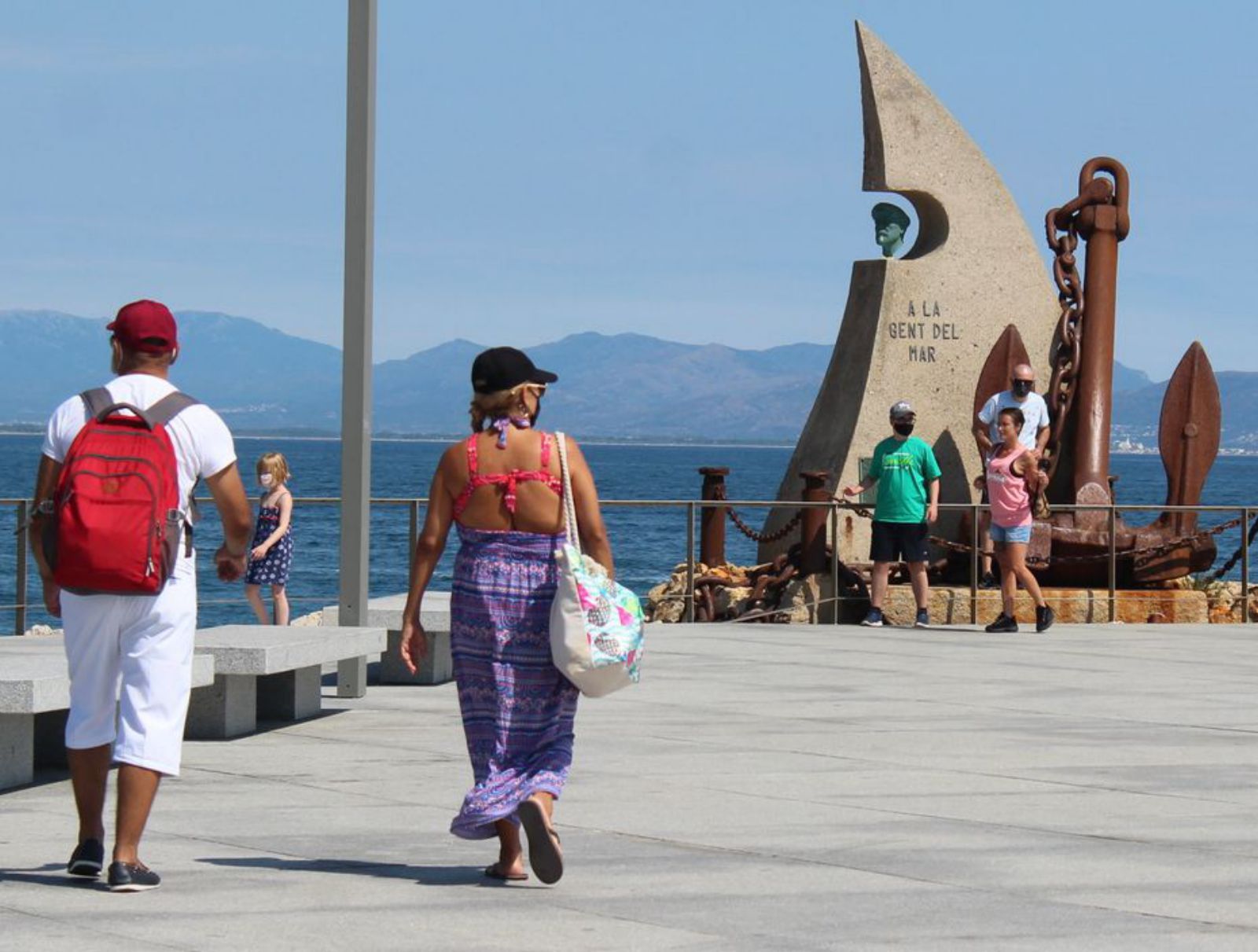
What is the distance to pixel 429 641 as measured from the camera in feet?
38.1

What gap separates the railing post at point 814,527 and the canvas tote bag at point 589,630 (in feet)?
40.9

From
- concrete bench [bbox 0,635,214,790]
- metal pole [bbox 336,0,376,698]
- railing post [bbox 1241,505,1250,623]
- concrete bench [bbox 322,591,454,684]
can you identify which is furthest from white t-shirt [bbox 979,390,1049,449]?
concrete bench [bbox 0,635,214,790]

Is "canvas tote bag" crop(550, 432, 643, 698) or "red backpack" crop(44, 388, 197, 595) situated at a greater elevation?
"red backpack" crop(44, 388, 197, 595)

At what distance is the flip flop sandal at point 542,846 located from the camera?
589cm

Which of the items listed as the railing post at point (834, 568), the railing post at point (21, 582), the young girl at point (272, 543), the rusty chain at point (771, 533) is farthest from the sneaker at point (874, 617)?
the railing post at point (21, 582)

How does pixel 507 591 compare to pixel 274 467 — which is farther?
pixel 274 467

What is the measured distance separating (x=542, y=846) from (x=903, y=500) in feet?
33.0

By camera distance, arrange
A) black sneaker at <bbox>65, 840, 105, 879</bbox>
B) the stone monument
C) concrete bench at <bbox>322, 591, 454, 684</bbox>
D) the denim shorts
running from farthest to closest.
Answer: the stone monument
the denim shorts
concrete bench at <bbox>322, 591, 454, 684</bbox>
black sneaker at <bbox>65, 840, 105, 879</bbox>

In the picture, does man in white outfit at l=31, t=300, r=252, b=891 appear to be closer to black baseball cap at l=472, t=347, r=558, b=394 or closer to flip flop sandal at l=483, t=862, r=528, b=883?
black baseball cap at l=472, t=347, r=558, b=394

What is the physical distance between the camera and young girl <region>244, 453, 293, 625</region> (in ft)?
44.2

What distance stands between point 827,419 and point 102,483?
15.6 meters

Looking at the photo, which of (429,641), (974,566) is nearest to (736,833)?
(429,641)

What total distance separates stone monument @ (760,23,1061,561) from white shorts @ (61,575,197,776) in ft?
48.2

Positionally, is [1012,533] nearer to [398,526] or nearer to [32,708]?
[32,708]
